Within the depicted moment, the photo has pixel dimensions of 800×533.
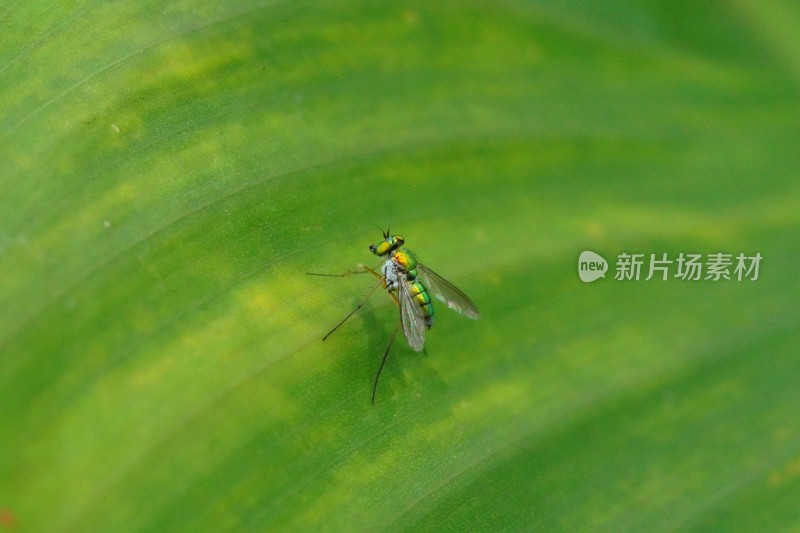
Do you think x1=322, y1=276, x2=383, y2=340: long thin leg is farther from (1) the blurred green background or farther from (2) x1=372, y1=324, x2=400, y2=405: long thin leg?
(2) x1=372, y1=324, x2=400, y2=405: long thin leg

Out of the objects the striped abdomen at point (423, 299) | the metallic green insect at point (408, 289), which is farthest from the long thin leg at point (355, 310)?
the striped abdomen at point (423, 299)

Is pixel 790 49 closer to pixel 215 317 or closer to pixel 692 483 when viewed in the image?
pixel 692 483

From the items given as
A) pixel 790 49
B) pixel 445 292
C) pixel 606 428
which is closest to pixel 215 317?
pixel 445 292

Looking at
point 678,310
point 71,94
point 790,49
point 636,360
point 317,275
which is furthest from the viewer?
point 790,49

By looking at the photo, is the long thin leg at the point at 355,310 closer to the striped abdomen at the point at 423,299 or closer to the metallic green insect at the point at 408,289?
the metallic green insect at the point at 408,289

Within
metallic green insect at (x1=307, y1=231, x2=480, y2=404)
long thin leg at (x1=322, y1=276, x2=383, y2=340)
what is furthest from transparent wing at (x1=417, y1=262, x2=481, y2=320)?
long thin leg at (x1=322, y1=276, x2=383, y2=340)

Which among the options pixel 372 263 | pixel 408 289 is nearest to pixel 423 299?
pixel 408 289
